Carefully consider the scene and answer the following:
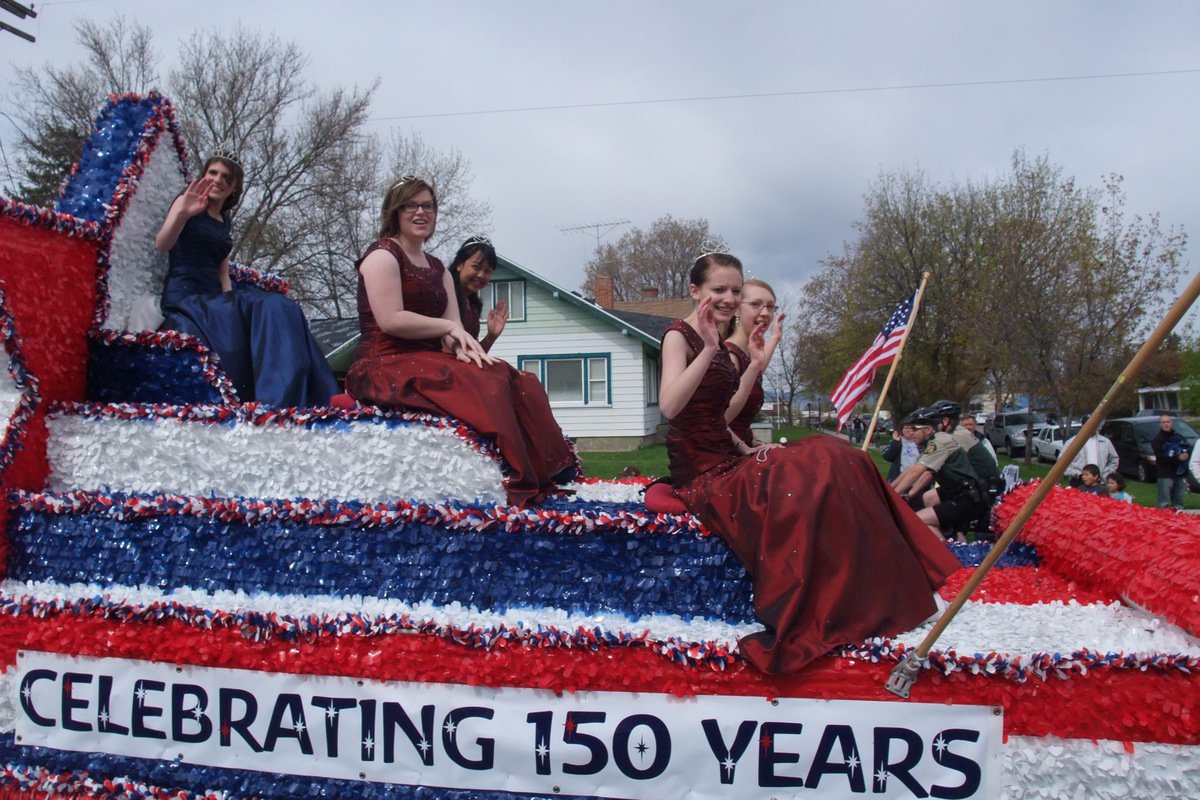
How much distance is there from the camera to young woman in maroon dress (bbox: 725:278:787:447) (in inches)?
120

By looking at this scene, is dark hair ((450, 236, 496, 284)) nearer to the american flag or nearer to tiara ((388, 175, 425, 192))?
tiara ((388, 175, 425, 192))

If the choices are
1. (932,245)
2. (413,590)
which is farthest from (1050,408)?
(413,590)

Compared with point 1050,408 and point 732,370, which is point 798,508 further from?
point 1050,408

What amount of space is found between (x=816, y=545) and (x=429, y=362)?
58.5 inches

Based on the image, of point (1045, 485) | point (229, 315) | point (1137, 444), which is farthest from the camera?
point (1137, 444)

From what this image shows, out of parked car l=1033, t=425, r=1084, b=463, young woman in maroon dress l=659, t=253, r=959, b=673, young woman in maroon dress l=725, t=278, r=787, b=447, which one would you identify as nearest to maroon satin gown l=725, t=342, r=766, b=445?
young woman in maroon dress l=725, t=278, r=787, b=447

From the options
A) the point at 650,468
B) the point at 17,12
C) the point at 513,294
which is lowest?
the point at 650,468

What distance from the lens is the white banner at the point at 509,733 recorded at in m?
2.20

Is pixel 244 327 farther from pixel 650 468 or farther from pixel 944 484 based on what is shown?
pixel 650 468

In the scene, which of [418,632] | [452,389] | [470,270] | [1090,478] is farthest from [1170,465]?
[418,632]

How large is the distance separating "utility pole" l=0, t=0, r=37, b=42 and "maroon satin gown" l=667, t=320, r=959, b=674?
41.1 feet

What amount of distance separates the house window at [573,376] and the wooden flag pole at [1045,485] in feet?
60.3

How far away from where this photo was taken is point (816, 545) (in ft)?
7.39

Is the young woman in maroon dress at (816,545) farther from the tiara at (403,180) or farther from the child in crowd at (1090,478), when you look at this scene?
the child in crowd at (1090,478)
